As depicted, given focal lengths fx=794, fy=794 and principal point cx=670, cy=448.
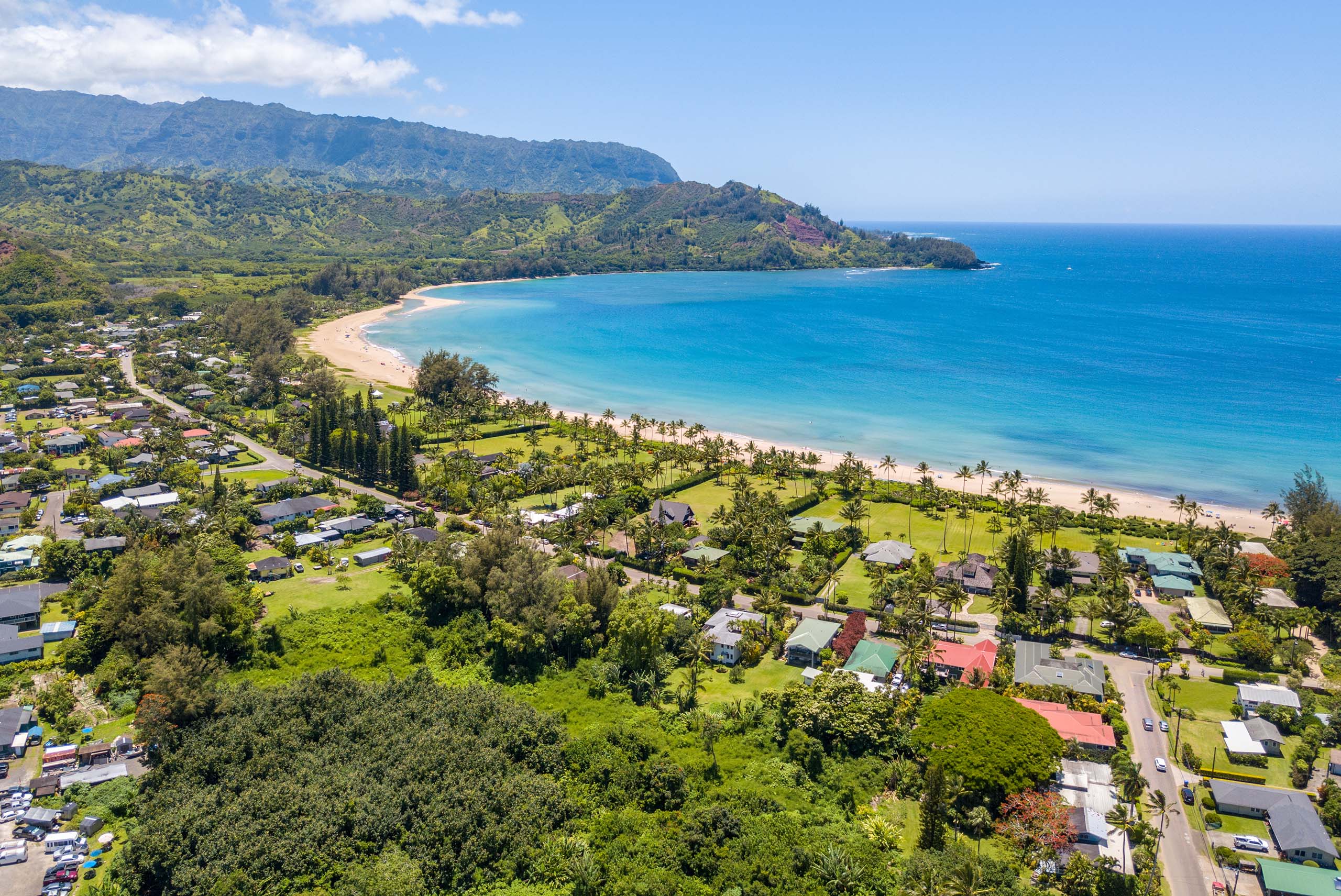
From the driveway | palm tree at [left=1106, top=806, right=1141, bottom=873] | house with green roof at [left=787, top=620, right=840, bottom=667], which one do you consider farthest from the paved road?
the driveway

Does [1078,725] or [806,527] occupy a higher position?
[806,527]

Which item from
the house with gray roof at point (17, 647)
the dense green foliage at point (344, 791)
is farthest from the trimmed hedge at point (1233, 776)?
the house with gray roof at point (17, 647)

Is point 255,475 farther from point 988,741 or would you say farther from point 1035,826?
point 1035,826

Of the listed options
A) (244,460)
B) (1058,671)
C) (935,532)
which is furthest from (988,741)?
(244,460)

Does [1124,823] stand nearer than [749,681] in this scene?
Yes

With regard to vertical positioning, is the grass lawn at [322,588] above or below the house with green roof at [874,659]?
below

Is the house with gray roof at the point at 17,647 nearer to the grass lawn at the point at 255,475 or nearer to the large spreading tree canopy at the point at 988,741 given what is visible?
the grass lawn at the point at 255,475
